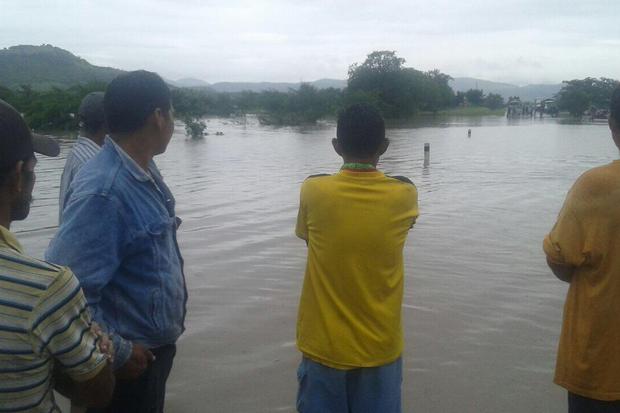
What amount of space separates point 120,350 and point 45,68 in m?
89.6

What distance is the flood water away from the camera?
4.65 metres

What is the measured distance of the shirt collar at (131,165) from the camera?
7.82ft

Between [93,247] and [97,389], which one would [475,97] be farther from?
[97,389]

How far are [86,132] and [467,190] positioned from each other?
1311 centimetres

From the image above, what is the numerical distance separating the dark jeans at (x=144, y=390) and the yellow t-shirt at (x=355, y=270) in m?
0.62

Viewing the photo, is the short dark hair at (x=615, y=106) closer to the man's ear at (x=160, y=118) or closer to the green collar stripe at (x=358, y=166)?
the green collar stripe at (x=358, y=166)

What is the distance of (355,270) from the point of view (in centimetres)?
260

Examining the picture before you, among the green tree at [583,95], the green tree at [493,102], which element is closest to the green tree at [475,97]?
the green tree at [493,102]

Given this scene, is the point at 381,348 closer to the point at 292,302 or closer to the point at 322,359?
the point at 322,359

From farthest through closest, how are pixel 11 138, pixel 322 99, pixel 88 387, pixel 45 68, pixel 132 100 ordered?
pixel 45 68, pixel 322 99, pixel 132 100, pixel 88 387, pixel 11 138

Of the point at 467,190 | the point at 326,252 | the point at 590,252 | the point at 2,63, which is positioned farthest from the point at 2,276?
the point at 2,63

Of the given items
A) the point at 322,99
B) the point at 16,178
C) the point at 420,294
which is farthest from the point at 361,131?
the point at 322,99

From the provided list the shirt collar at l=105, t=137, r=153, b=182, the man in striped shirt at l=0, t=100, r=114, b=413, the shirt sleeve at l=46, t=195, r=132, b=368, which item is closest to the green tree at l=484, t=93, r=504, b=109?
the shirt collar at l=105, t=137, r=153, b=182

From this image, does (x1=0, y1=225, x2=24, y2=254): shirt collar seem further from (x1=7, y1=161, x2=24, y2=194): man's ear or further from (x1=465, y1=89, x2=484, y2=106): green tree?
(x1=465, y1=89, x2=484, y2=106): green tree
